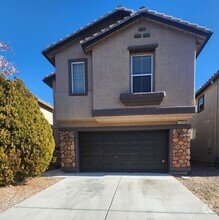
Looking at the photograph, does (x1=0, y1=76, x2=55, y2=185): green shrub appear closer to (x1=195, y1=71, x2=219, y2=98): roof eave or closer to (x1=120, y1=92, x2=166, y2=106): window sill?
(x1=120, y1=92, x2=166, y2=106): window sill

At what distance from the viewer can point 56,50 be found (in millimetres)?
9227

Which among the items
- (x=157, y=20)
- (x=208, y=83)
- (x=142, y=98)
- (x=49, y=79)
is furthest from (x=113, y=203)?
(x=208, y=83)

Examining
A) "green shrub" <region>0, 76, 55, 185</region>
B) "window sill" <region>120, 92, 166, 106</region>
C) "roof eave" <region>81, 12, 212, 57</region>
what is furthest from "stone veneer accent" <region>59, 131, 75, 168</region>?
"roof eave" <region>81, 12, 212, 57</region>

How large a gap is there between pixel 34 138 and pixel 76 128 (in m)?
2.81

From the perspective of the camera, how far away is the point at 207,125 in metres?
12.4

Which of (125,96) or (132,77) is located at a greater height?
(132,77)

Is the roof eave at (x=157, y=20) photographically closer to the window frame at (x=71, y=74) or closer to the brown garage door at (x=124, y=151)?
the window frame at (x=71, y=74)

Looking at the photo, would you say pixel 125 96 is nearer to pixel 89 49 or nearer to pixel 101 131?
pixel 101 131

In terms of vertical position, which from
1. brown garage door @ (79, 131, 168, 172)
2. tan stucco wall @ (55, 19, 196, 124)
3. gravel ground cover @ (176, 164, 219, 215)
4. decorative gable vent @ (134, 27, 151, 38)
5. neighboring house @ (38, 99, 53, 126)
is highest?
decorative gable vent @ (134, 27, 151, 38)

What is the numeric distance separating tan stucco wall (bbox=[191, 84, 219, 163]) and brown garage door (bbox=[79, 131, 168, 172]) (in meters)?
4.82

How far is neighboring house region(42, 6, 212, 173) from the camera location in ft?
25.8

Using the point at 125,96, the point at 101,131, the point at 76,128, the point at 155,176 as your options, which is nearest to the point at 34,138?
the point at 76,128

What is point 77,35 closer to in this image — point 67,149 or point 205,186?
A: point 67,149

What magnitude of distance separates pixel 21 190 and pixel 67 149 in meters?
3.40
